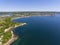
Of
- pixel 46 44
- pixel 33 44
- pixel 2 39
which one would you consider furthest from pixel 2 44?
pixel 46 44

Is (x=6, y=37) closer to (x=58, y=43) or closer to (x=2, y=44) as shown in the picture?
(x=2, y=44)

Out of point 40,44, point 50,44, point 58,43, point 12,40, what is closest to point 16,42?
point 12,40

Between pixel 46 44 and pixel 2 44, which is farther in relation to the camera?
pixel 46 44

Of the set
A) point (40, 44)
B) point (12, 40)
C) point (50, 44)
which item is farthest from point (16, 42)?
point (50, 44)

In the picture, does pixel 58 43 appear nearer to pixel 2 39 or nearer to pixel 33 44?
pixel 33 44

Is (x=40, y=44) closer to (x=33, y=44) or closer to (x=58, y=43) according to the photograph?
(x=33, y=44)

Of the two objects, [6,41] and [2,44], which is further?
[6,41]

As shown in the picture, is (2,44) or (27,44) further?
(27,44)
